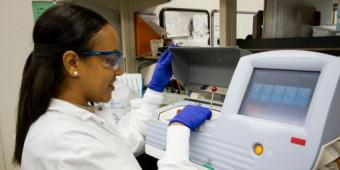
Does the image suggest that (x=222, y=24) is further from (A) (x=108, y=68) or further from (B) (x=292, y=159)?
(B) (x=292, y=159)

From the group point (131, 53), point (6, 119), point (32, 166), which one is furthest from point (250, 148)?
point (6, 119)

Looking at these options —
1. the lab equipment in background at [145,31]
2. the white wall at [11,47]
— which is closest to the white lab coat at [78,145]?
the lab equipment in background at [145,31]

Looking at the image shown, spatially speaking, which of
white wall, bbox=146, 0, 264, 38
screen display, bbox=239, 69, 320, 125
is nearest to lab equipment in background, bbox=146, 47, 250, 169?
screen display, bbox=239, 69, 320, 125

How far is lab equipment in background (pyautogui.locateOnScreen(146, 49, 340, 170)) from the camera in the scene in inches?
23.6

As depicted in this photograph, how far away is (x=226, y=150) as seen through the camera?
0.73 metres

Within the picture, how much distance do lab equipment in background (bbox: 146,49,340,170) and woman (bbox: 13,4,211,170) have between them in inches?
3.6

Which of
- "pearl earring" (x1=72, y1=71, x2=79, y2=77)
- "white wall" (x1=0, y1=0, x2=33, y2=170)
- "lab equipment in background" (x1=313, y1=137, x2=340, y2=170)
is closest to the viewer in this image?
"lab equipment in background" (x1=313, y1=137, x2=340, y2=170)

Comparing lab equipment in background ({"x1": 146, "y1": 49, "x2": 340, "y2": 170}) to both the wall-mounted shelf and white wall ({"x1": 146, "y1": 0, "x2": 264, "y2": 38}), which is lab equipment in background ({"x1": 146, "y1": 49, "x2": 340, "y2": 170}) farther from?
white wall ({"x1": 146, "y1": 0, "x2": 264, "y2": 38})

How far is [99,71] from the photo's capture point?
2.55 feet

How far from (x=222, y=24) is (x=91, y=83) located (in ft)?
1.75

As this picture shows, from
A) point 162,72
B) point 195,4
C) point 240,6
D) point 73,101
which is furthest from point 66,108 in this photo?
point 240,6

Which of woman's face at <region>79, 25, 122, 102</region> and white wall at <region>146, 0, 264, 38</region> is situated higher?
white wall at <region>146, 0, 264, 38</region>

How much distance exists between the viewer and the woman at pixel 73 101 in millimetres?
693

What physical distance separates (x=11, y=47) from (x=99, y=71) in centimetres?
129
